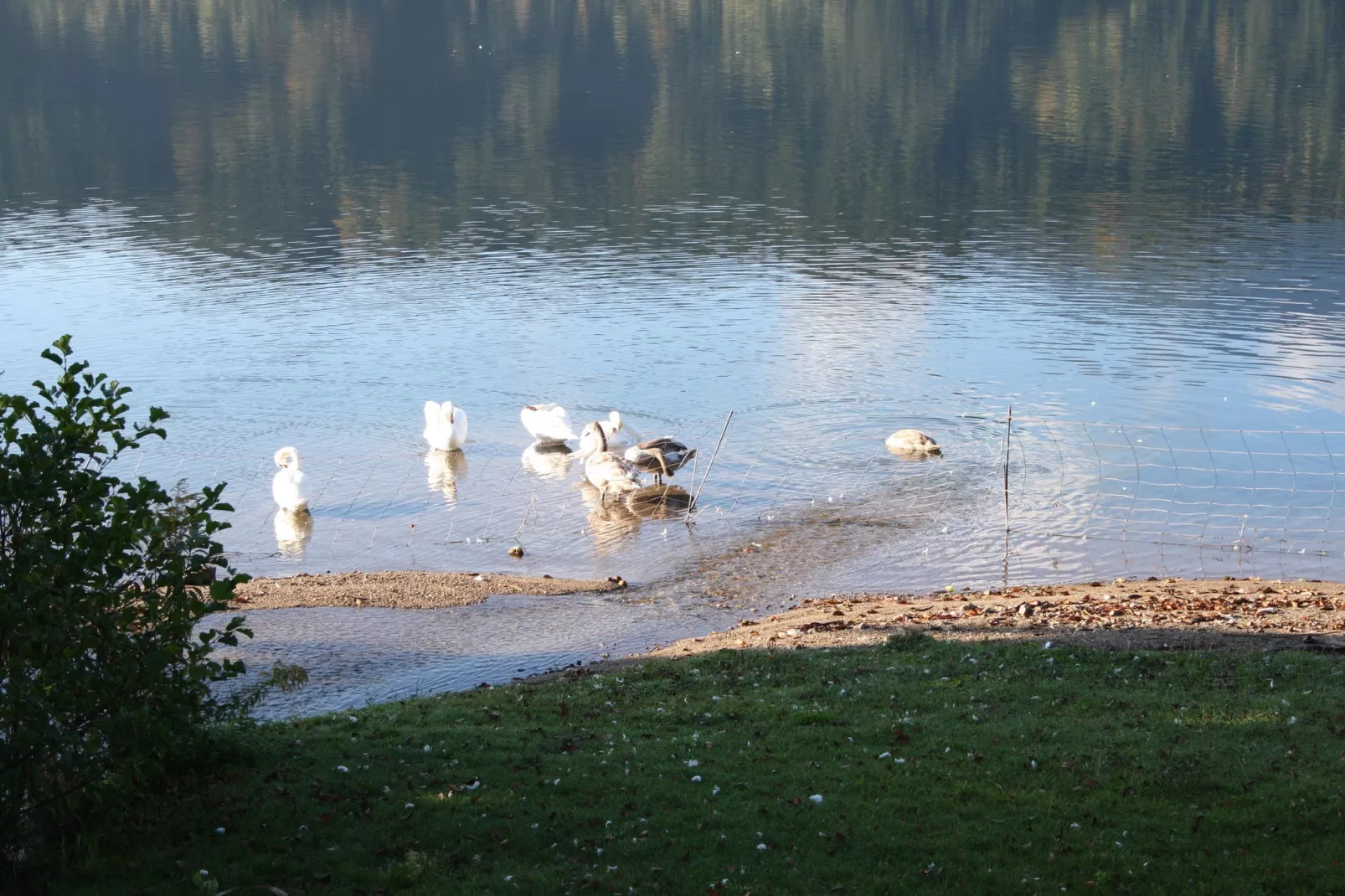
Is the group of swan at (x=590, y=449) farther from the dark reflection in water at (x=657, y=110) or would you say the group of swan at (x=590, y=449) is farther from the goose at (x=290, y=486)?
the dark reflection in water at (x=657, y=110)

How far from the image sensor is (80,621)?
375 inches

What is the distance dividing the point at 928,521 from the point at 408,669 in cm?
1151

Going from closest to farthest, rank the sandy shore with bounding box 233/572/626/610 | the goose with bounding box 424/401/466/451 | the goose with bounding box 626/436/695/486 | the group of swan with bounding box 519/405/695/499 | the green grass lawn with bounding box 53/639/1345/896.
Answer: the green grass lawn with bounding box 53/639/1345/896 → the sandy shore with bounding box 233/572/626/610 → the group of swan with bounding box 519/405/695/499 → the goose with bounding box 626/436/695/486 → the goose with bounding box 424/401/466/451

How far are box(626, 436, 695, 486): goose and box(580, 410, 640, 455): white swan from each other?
0.61 m

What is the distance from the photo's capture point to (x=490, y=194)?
70375 millimetres

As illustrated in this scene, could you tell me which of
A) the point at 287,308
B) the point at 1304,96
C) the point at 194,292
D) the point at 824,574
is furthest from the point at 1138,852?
the point at 1304,96

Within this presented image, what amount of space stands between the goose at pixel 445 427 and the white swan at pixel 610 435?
2.73m

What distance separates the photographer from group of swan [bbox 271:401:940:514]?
2788 centimetres

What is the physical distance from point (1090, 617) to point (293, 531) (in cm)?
1527

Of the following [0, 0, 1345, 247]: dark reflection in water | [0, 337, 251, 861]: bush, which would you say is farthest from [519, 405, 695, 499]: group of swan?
[0, 0, 1345, 247]: dark reflection in water

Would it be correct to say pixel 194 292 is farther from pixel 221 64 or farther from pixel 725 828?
pixel 221 64

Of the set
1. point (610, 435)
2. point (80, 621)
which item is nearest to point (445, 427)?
point (610, 435)

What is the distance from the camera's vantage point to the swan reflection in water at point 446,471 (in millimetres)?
29625

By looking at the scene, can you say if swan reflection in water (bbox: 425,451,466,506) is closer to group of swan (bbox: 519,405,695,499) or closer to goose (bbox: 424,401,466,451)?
goose (bbox: 424,401,466,451)
